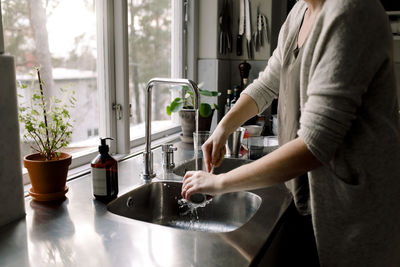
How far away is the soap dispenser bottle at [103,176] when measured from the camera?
117 centimetres

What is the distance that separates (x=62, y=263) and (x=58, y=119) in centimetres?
49

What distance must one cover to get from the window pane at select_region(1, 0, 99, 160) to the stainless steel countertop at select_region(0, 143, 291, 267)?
387 mm

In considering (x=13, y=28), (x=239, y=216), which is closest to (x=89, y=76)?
(x=13, y=28)

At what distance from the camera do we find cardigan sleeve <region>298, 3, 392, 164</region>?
2.54 ft

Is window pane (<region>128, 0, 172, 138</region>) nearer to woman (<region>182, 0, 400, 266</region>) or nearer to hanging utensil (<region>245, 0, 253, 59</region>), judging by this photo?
hanging utensil (<region>245, 0, 253, 59</region>)

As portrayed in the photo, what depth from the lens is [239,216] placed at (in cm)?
139

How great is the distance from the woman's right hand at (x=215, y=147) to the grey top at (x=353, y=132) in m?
0.35

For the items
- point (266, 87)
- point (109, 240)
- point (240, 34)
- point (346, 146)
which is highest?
point (240, 34)

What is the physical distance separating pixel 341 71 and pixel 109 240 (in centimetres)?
63

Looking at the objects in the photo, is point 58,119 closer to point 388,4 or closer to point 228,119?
point 228,119

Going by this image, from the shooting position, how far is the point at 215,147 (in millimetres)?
1218

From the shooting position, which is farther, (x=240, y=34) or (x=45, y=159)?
(x=240, y=34)

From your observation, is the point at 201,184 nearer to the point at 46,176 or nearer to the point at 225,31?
the point at 46,176

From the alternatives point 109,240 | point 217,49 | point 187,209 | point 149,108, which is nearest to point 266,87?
point 149,108
